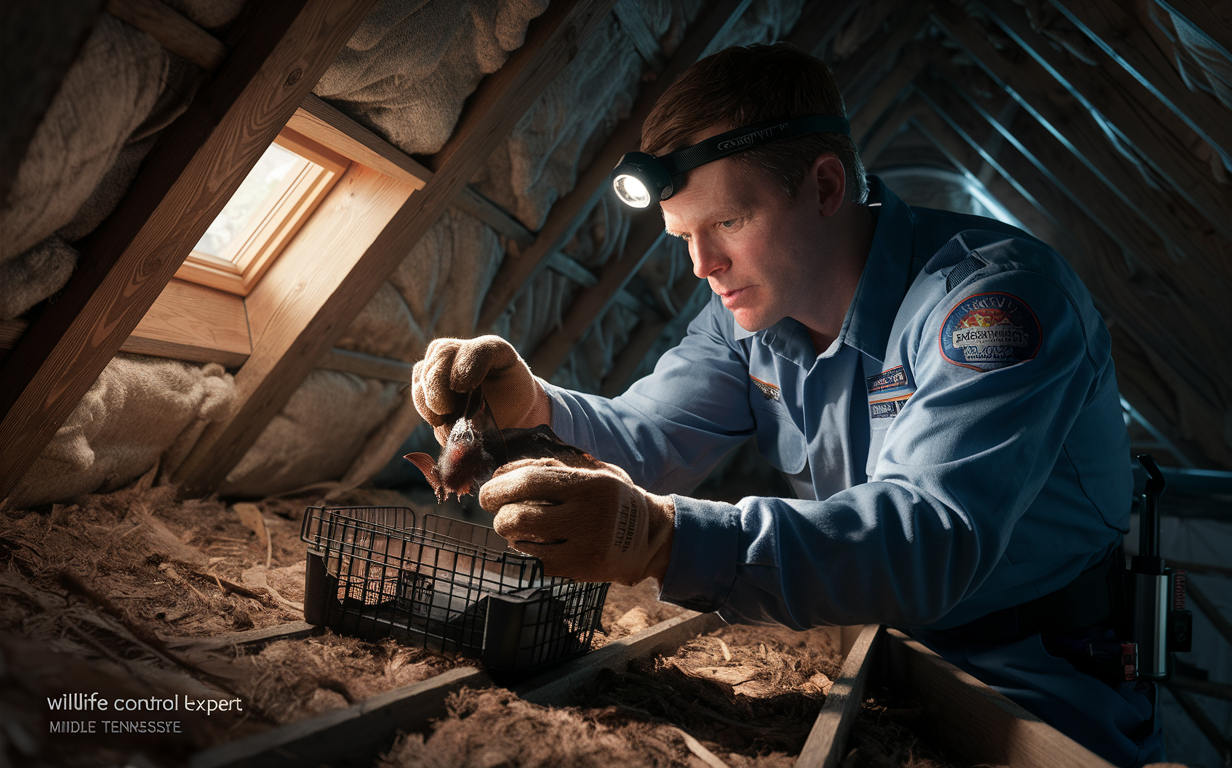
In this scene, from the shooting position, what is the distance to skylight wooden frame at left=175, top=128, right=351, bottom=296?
206cm

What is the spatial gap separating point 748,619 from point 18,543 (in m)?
1.47

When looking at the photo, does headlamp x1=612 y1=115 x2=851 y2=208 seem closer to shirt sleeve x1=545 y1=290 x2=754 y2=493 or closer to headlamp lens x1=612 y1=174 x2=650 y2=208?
headlamp lens x1=612 y1=174 x2=650 y2=208

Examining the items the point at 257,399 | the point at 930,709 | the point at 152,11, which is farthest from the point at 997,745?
the point at 257,399

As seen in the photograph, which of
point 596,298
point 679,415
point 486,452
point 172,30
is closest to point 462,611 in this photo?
point 486,452

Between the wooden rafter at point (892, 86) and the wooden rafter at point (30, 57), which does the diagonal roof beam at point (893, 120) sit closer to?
the wooden rafter at point (892, 86)

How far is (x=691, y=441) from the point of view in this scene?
1928 mm

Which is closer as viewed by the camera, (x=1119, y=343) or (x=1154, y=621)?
(x=1154, y=621)

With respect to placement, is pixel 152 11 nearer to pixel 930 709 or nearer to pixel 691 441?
pixel 691 441

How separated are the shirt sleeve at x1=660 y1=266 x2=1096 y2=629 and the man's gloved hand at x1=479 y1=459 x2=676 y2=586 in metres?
0.09

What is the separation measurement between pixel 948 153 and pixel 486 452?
5.10 m

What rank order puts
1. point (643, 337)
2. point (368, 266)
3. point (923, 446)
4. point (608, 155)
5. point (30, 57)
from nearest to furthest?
point (30, 57) < point (923, 446) < point (368, 266) < point (608, 155) < point (643, 337)

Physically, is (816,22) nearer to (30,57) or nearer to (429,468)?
(429,468)

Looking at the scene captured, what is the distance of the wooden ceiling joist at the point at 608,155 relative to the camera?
2639mm

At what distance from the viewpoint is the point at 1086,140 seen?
3.10 m
